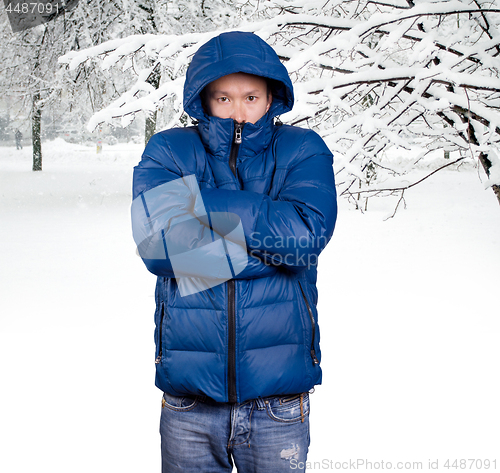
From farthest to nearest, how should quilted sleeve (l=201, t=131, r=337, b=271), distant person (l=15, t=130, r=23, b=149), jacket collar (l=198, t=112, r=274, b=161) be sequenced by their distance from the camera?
distant person (l=15, t=130, r=23, b=149)
jacket collar (l=198, t=112, r=274, b=161)
quilted sleeve (l=201, t=131, r=337, b=271)

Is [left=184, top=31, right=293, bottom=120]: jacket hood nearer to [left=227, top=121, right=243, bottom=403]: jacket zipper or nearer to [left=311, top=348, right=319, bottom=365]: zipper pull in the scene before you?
[left=227, top=121, right=243, bottom=403]: jacket zipper

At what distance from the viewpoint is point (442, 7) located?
109 inches

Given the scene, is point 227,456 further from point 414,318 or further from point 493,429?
point 414,318

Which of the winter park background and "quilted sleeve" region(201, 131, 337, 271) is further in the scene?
the winter park background

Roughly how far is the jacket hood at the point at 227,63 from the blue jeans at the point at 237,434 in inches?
35.2

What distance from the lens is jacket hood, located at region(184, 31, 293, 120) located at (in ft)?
4.74

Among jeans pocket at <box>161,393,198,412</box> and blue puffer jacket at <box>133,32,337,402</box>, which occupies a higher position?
blue puffer jacket at <box>133,32,337,402</box>

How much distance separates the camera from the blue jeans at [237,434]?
1.42 m

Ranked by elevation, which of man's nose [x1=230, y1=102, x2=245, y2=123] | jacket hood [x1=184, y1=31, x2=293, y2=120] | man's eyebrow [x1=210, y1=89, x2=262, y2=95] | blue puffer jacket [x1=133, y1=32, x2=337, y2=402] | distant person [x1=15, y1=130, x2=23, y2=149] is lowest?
blue puffer jacket [x1=133, y1=32, x2=337, y2=402]

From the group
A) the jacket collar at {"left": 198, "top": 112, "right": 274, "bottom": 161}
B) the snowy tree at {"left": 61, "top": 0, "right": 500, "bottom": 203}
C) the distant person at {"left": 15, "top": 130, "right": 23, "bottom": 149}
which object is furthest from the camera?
the distant person at {"left": 15, "top": 130, "right": 23, "bottom": 149}

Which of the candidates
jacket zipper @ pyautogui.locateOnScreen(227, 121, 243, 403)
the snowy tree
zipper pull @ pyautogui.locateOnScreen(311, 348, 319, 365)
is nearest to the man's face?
jacket zipper @ pyautogui.locateOnScreen(227, 121, 243, 403)

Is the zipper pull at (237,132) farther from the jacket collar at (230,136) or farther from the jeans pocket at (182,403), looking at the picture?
the jeans pocket at (182,403)

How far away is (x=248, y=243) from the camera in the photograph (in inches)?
53.7

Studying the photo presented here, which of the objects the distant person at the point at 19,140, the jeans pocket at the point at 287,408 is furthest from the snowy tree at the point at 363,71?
the distant person at the point at 19,140
